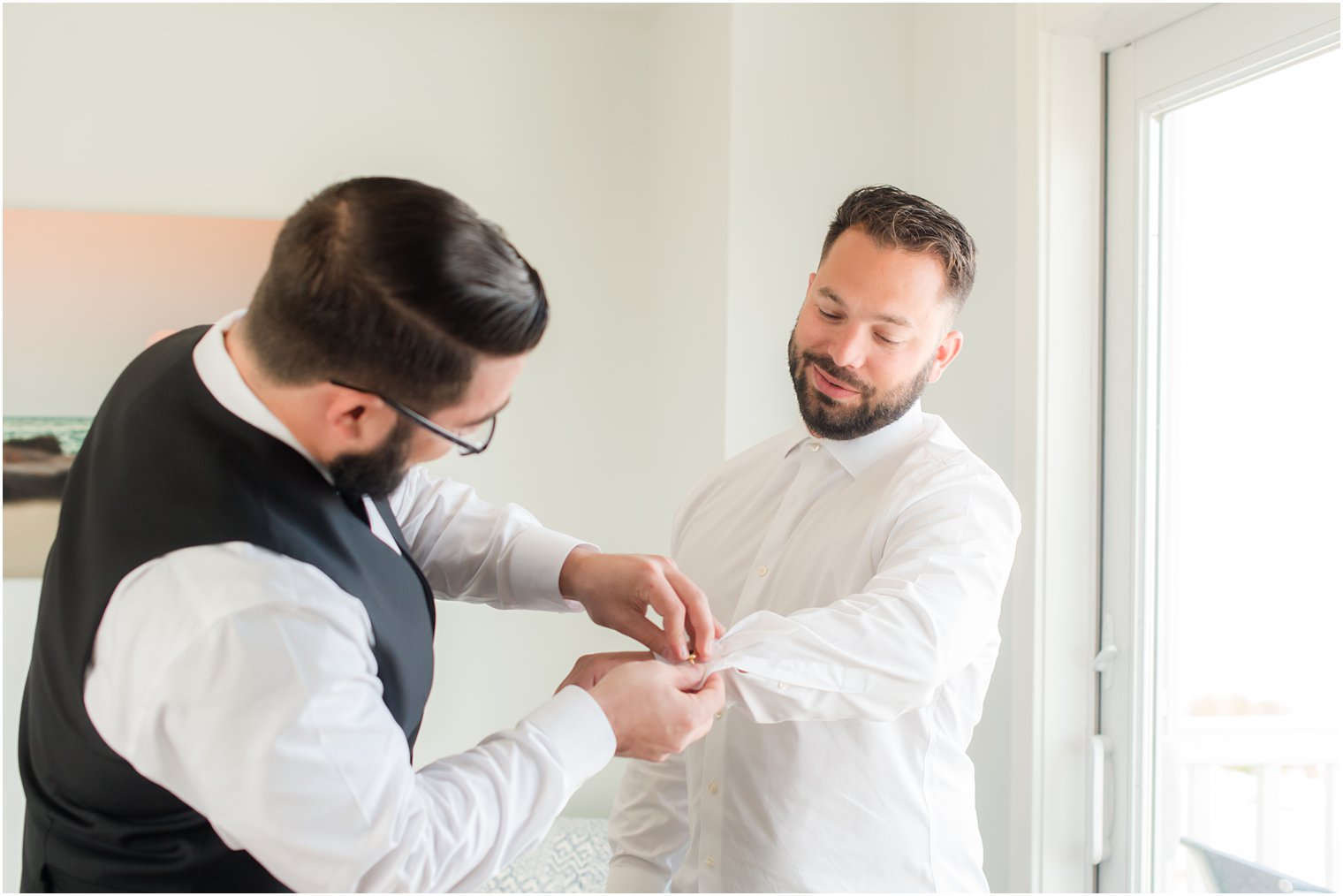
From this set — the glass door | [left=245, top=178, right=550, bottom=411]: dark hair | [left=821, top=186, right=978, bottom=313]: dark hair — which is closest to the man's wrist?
[left=245, top=178, right=550, bottom=411]: dark hair

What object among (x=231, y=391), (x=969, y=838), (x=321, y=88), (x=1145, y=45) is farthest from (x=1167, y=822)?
(x=321, y=88)

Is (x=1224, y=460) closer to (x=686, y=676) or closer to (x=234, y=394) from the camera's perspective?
(x=686, y=676)

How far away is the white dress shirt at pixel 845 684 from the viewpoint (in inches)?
49.1

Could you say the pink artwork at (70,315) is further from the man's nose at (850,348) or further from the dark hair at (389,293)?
the dark hair at (389,293)

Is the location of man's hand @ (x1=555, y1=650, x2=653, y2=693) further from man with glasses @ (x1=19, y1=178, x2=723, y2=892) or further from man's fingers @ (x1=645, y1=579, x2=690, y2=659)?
man with glasses @ (x1=19, y1=178, x2=723, y2=892)

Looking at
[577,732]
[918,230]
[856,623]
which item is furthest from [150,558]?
[918,230]

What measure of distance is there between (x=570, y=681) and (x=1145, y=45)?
174 centimetres

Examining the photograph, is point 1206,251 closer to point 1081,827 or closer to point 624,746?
point 1081,827

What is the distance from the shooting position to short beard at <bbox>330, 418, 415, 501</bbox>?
3.29 feet

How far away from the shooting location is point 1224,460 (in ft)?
6.68

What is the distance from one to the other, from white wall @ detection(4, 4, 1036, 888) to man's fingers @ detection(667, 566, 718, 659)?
1399mm

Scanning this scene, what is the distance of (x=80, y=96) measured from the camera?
130 inches

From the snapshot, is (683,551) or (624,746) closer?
(624,746)

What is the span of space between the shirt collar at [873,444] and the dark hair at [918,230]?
19 centimetres
